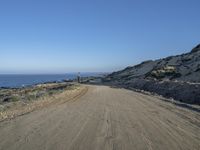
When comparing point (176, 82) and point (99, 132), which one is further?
point (176, 82)

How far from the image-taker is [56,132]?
1247 centimetres

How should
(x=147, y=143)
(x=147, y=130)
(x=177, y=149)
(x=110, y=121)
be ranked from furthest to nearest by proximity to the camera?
1. (x=110, y=121)
2. (x=147, y=130)
3. (x=147, y=143)
4. (x=177, y=149)

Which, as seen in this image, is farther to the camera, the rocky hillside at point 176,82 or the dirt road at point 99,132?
the rocky hillside at point 176,82

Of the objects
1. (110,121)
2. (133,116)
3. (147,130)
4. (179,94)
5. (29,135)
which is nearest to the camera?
(29,135)

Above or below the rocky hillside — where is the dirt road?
below

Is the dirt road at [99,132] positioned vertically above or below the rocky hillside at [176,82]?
below

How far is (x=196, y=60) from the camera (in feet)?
264

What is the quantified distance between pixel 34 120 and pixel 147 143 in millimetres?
6195

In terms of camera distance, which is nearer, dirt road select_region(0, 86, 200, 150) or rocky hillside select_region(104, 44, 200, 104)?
dirt road select_region(0, 86, 200, 150)

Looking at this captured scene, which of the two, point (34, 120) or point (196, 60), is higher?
point (196, 60)

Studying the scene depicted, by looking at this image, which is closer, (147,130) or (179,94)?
(147,130)

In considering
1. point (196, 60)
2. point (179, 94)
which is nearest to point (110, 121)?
point (179, 94)

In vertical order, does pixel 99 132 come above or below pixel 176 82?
below

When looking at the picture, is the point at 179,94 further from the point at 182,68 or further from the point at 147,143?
the point at 182,68
